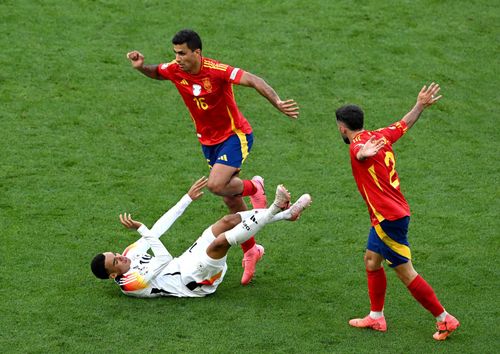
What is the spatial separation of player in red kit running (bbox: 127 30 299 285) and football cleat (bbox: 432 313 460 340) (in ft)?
6.04

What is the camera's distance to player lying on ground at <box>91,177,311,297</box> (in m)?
8.19

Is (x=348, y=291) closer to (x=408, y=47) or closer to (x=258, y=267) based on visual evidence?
(x=258, y=267)

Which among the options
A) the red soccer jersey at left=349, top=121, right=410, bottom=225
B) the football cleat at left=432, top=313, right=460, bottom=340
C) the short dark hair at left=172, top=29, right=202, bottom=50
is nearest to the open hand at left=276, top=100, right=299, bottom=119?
the red soccer jersey at left=349, top=121, right=410, bottom=225

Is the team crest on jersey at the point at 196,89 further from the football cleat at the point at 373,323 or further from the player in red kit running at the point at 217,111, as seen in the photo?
the football cleat at the point at 373,323

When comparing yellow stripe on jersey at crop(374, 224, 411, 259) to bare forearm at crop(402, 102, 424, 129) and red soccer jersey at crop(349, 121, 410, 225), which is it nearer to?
red soccer jersey at crop(349, 121, 410, 225)

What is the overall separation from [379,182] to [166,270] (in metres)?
2.08

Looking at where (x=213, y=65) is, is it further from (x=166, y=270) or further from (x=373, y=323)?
(x=373, y=323)

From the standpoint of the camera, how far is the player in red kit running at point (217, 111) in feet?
28.1

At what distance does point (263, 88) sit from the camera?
832cm

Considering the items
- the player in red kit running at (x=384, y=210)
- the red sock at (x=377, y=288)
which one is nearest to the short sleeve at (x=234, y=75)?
the player in red kit running at (x=384, y=210)

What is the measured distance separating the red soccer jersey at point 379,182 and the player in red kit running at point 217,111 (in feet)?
4.56

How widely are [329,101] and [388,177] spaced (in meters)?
4.85

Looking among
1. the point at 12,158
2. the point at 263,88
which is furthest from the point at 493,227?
the point at 12,158

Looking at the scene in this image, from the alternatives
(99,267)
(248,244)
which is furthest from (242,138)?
(99,267)
